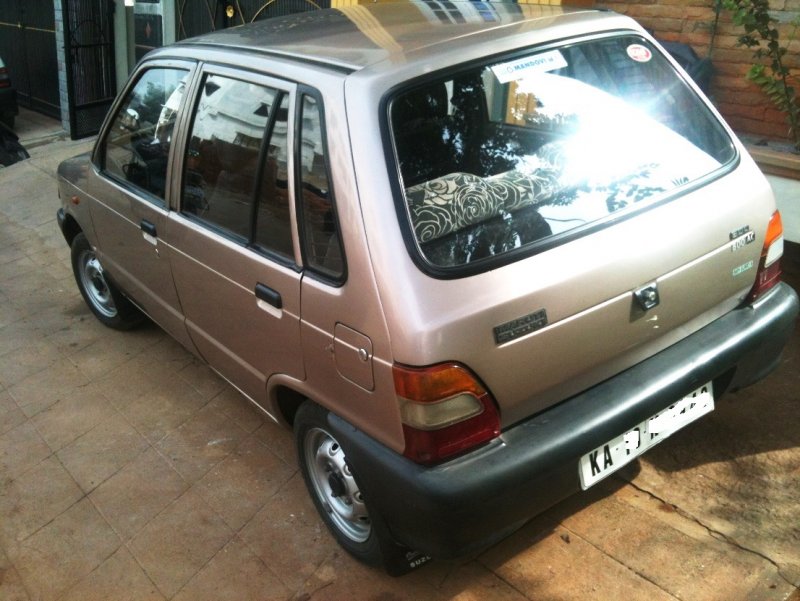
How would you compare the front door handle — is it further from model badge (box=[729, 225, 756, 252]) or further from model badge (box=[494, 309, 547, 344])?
model badge (box=[729, 225, 756, 252])

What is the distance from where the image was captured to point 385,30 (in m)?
3.06

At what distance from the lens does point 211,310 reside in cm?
350

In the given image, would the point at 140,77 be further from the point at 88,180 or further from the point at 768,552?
the point at 768,552

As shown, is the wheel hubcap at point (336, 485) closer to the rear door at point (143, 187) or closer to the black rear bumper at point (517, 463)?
the black rear bumper at point (517, 463)

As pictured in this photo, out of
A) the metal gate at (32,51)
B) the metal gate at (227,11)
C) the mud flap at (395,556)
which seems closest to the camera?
the mud flap at (395,556)

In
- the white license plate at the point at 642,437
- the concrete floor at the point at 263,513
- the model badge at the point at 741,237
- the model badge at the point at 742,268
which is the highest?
the model badge at the point at 741,237

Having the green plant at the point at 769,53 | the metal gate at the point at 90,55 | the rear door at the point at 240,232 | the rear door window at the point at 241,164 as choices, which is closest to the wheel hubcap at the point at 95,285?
the rear door at the point at 240,232

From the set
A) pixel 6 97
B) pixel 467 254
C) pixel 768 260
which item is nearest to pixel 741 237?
pixel 768 260

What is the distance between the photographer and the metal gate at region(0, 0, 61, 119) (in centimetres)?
1178

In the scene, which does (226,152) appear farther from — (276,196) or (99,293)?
(99,293)

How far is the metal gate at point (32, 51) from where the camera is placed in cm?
1178

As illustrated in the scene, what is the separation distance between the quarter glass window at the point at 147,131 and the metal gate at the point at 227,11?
396 centimetres

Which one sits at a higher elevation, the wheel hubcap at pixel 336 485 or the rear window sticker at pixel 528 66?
the rear window sticker at pixel 528 66

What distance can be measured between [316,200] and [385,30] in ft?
2.74
